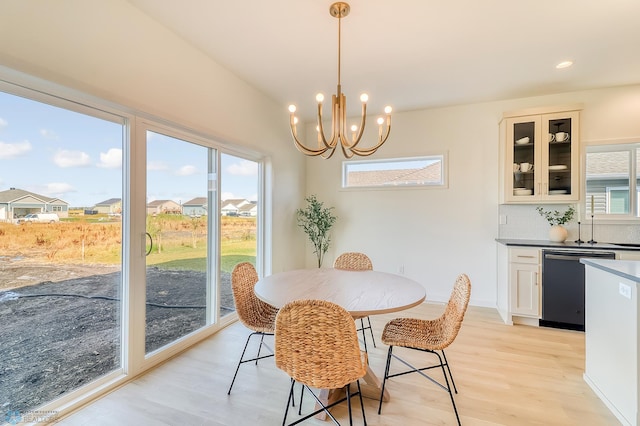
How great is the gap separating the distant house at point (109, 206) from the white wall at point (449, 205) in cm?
317

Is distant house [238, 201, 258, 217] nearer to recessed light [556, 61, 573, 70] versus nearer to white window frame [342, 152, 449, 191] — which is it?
white window frame [342, 152, 449, 191]

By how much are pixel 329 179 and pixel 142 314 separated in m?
3.26

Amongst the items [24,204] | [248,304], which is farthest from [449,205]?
[24,204]

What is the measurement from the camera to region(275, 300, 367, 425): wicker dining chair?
54.7 inches

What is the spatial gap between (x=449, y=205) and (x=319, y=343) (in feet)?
11.2

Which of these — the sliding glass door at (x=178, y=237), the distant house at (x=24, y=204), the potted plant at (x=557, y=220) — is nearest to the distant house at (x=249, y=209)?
the sliding glass door at (x=178, y=237)

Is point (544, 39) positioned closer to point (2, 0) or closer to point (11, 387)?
point (2, 0)

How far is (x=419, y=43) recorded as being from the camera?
2.60m

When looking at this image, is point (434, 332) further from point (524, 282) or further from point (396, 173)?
point (396, 173)

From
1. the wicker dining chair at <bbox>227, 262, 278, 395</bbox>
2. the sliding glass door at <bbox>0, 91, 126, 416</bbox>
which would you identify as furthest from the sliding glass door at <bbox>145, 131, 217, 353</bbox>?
the wicker dining chair at <bbox>227, 262, 278, 395</bbox>

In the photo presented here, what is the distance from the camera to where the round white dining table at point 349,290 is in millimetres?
1645

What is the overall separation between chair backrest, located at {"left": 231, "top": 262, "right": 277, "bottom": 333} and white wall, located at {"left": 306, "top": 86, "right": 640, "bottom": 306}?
7.93 ft

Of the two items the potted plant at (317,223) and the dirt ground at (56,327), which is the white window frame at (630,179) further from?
the dirt ground at (56,327)

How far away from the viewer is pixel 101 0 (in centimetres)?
195
